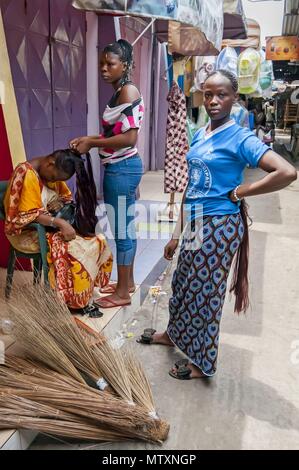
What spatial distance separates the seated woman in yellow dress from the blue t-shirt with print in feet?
2.46

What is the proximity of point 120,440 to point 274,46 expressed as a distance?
14.1 meters

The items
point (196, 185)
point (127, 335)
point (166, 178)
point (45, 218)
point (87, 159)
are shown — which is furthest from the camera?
point (166, 178)

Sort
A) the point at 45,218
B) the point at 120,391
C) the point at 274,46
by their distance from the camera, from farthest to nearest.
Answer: the point at 274,46 → the point at 45,218 → the point at 120,391

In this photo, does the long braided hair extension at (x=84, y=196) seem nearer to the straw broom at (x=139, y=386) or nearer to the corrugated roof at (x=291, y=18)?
the straw broom at (x=139, y=386)

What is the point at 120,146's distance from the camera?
2.48 metres

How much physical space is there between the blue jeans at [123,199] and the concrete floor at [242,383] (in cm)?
66

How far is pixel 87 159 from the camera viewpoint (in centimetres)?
263

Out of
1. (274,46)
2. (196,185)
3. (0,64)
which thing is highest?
(274,46)

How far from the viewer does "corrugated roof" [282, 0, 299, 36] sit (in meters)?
10.9

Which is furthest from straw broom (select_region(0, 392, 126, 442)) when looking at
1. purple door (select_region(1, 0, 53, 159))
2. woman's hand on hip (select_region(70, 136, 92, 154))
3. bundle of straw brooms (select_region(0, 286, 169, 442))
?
purple door (select_region(1, 0, 53, 159))

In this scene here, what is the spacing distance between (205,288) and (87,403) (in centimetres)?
84

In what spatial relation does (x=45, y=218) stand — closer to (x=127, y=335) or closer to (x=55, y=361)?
(x=55, y=361)

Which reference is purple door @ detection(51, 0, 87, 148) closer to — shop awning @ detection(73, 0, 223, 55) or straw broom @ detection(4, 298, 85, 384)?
shop awning @ detection(73, 0, 223, 55)

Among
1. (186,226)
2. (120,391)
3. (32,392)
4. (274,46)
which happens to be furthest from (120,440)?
(274,46)
